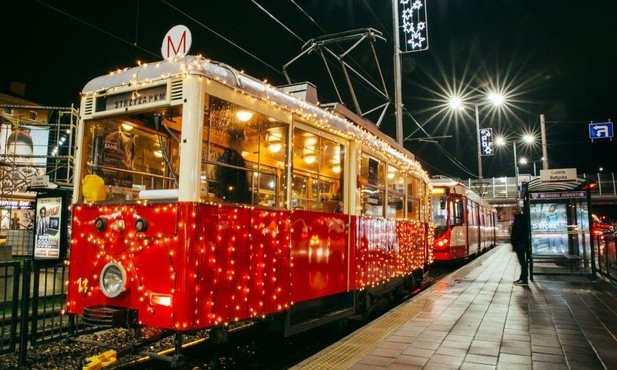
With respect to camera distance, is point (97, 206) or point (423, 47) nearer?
point (97, 206)

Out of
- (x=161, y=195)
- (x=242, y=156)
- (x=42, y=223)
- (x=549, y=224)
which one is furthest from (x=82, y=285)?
(x=549, y=224)

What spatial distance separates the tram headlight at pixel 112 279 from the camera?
4398 mm

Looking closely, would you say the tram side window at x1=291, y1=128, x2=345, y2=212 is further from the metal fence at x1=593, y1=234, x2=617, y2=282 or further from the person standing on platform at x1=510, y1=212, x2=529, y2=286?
the metal fence at x1=593, y1=234, x2=617, y2=282

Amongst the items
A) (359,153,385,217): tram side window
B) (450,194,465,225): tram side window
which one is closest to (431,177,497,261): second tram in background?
(450,194,465,225): tram side window

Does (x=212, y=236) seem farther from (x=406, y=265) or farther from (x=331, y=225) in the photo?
(x=406, y=265)

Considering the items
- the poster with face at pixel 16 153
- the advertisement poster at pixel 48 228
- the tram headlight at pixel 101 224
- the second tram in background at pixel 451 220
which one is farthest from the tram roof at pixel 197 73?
the poster with face at pixel 16 153

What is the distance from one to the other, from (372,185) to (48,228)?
22.1 feet

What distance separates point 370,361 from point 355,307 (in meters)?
2.38

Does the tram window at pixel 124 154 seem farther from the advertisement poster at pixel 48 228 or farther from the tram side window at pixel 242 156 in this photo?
the advertisement poster at pixel 48 228

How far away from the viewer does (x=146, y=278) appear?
4.27 m

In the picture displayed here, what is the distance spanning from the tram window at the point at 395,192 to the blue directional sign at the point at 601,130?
13.0 meters

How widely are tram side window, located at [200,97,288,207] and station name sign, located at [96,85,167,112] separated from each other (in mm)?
509

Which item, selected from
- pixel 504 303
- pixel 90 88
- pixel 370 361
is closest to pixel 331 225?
pixel 370 361

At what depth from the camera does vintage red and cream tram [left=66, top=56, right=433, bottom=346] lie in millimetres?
4160
